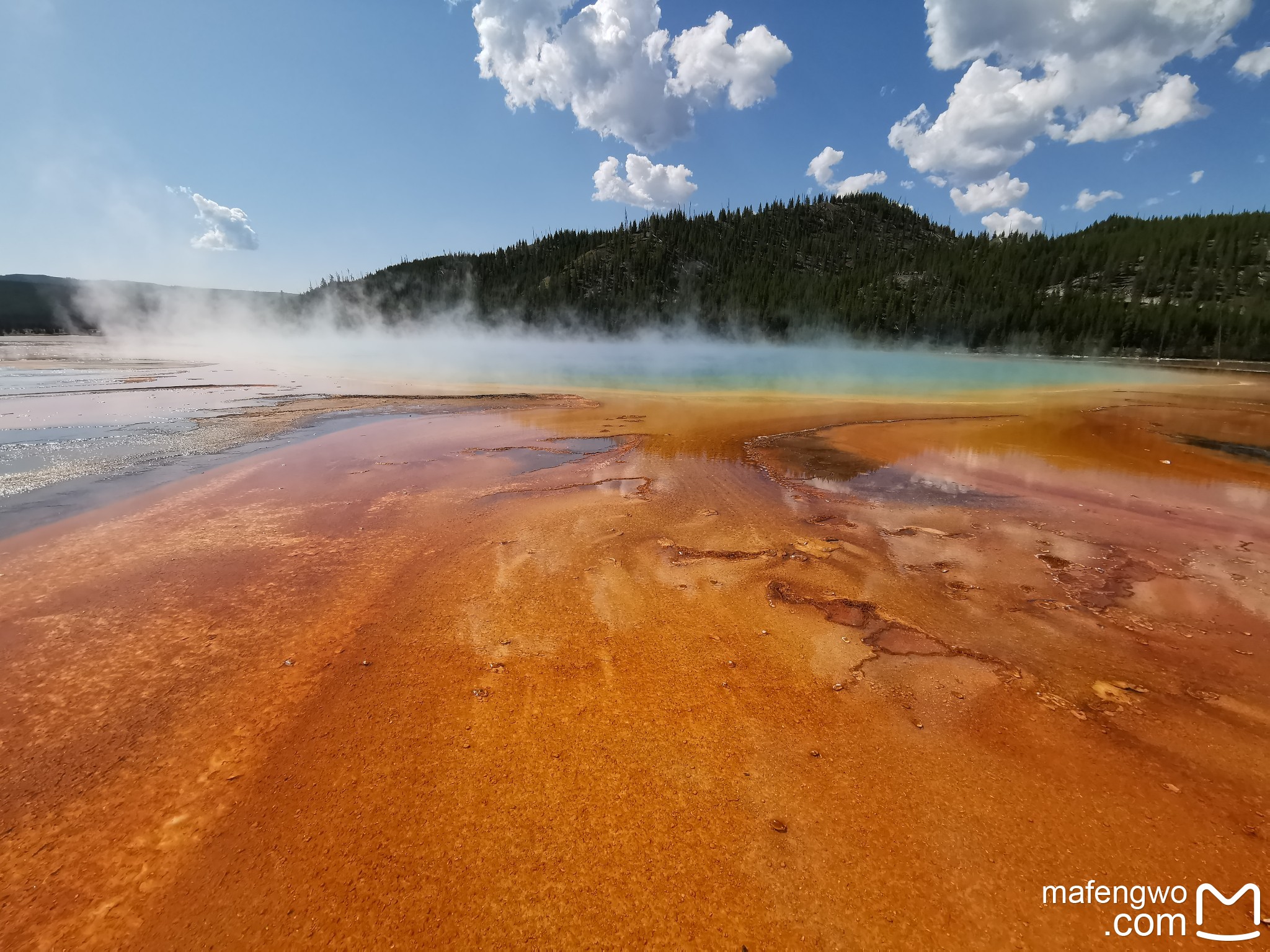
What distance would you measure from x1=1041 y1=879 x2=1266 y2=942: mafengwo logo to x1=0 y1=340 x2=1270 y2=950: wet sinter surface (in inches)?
1.5

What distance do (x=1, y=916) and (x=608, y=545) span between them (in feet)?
16.0

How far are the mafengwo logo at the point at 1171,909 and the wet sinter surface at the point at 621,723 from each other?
38 mm

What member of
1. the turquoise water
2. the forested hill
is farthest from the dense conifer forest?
the turquoise water

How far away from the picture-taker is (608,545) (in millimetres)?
6324

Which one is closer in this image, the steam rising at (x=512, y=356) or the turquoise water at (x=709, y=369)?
the turquoise water at (x=709, y=369)

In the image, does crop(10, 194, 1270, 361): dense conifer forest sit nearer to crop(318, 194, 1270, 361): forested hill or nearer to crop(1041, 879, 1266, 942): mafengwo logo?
crop(318, 194, 1270, 361): forested hill

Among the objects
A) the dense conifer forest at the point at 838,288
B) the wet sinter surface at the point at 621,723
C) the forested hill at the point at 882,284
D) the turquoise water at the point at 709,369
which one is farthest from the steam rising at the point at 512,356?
the wet sinter surface at the point at 621,723

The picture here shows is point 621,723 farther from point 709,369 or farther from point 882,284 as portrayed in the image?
point 882,284

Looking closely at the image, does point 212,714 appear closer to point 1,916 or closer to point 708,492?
point 1,916

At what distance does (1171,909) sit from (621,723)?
9.39ft

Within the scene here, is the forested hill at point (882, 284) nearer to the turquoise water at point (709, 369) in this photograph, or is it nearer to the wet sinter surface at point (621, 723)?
the turquoise water at point (709, 369)

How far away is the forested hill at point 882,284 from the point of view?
224 ft

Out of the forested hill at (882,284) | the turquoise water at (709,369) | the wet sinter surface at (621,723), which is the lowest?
the wet sinter surface at (621,723)

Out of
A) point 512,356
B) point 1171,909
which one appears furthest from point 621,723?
point 512,356
